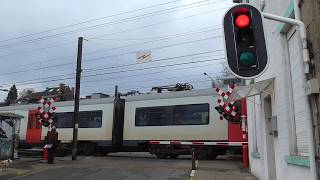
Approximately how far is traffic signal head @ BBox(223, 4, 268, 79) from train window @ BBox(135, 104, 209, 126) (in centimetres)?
1520

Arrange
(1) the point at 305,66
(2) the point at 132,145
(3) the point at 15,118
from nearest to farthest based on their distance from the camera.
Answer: (1) the point at 305,66
(3) the point at 15,118
(2) the point at 132,145

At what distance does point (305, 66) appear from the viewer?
18.4 ft

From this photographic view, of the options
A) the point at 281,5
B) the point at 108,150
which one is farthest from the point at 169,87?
the point at 281,5

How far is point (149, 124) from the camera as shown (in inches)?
873

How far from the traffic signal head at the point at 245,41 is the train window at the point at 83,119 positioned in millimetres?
19444

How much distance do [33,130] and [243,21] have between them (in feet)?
80.3

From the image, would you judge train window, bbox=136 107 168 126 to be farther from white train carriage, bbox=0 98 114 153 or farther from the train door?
the train door

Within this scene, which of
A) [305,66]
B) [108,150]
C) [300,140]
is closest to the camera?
[305,66]

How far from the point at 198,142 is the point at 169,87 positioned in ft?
13.0

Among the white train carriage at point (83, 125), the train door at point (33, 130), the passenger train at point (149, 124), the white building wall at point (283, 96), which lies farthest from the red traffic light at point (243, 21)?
the train door at point (33, 130)

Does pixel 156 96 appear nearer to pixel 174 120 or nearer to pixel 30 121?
pixel 174 120

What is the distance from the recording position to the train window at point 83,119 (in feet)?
79.7

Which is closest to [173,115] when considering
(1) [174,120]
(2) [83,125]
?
(1) [174,120]

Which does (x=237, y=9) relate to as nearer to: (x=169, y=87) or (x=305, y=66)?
(x=305, y=66)
